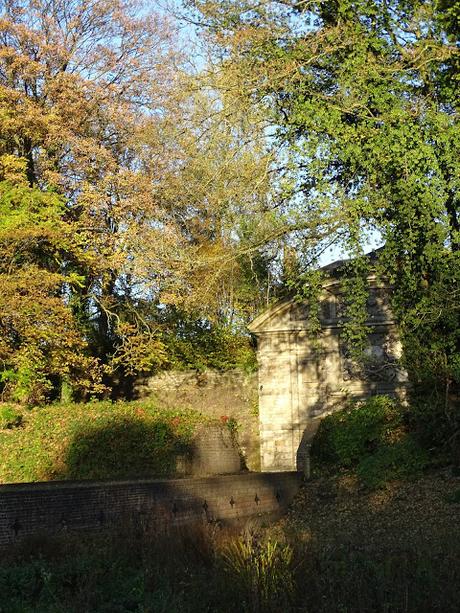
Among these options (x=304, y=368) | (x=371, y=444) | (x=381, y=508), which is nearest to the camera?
(x=381, y=508)

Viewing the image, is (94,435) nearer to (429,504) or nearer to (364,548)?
(429,504)

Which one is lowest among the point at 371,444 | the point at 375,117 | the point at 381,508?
the point at 381,508

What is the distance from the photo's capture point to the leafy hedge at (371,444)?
66.3 feet

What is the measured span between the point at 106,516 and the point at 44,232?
41.6 feet

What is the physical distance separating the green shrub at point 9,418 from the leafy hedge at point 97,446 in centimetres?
4

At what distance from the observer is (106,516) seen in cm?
1355

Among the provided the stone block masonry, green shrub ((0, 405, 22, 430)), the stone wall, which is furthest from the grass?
the stone wall

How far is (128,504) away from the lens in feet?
46.7

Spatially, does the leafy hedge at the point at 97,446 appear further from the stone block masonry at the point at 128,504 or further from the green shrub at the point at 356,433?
the stone block masonry at the point at 128,504

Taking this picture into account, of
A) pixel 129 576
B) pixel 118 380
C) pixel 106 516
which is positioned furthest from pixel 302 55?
pixel 118 380

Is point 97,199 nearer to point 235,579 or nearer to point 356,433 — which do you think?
point 356,433

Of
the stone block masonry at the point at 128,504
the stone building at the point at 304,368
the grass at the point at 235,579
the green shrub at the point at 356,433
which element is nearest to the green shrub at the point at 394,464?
the green shrub at the point at 356,433

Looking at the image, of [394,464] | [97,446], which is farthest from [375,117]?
[97,446]

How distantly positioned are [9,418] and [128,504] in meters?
12.0
